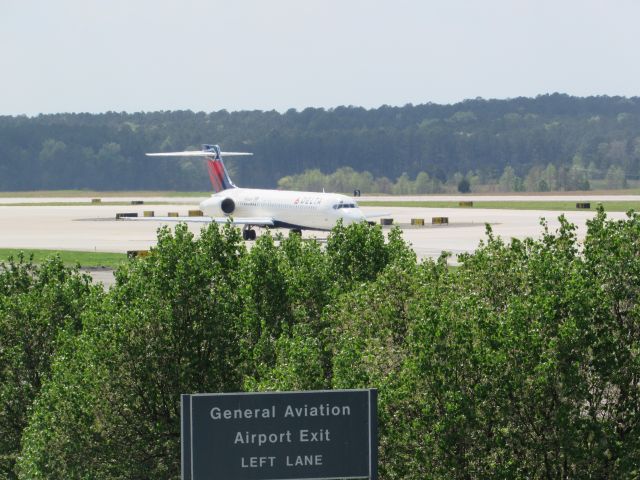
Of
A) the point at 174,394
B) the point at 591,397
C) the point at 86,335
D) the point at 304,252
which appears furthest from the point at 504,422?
the point at 304,252

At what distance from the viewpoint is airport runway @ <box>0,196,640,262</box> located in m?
89.2

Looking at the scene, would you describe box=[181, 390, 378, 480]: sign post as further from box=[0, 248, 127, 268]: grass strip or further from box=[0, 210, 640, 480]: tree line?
box=[0, 248, 127, 268]: grass strip

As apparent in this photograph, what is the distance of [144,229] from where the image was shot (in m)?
114

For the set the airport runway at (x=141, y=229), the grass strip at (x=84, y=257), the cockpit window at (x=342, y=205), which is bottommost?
the airport runway at (x=141, y=229)

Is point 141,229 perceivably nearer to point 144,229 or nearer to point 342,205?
point 144,229

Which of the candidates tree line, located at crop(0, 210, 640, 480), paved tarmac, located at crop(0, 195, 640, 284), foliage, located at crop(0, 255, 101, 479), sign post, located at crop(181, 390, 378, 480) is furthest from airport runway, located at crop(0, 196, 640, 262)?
sign post, located at crop(181, 390, 378, 480)

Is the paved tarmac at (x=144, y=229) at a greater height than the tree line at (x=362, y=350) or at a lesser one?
lesser

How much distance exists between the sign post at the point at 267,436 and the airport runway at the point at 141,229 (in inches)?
2122

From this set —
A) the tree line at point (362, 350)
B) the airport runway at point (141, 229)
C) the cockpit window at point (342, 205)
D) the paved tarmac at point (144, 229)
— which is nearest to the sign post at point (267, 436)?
the tree line at point (362, 350)

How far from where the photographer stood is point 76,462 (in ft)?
72.6

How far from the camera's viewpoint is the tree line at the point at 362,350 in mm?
19188

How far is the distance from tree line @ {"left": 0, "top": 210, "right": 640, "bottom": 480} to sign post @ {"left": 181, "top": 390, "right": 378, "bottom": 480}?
431 cm

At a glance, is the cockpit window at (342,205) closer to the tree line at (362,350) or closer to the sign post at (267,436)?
the tree line at (362,350)

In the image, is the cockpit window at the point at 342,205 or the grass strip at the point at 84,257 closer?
the grass strip at the point at 84,257
